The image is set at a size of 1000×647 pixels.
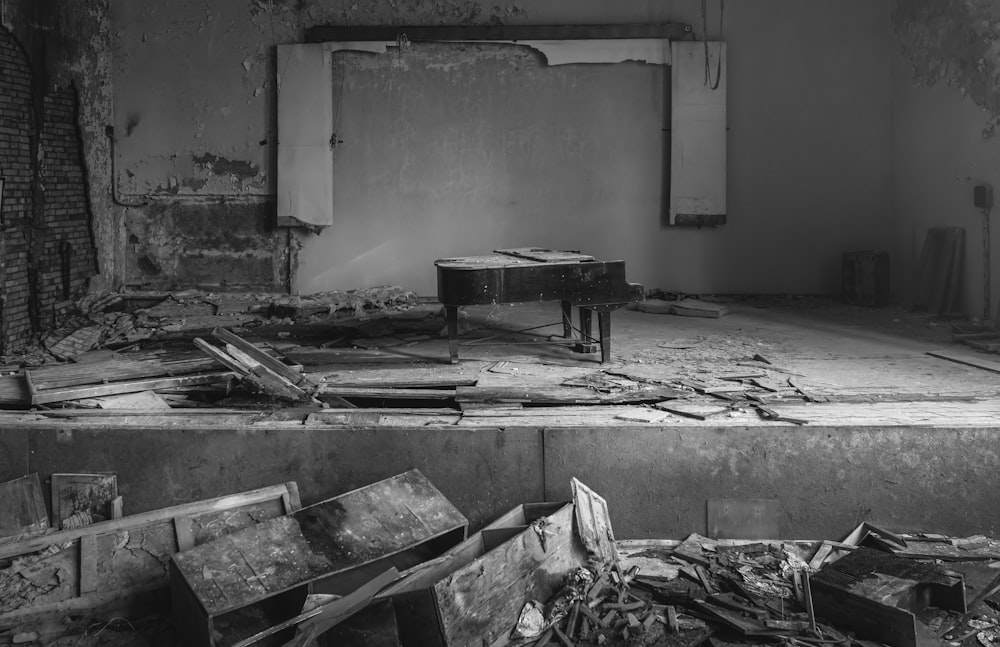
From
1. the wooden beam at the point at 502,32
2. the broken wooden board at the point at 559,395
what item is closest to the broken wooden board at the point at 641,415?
the broken wooden board at the point at 559,395

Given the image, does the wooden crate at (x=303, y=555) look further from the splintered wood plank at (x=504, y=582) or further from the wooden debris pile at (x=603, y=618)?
the wooden debris pile at (x=603, y=618)

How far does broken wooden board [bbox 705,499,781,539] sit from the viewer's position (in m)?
4.71

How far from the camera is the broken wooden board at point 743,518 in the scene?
4711 mm

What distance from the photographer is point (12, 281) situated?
25.2 feet

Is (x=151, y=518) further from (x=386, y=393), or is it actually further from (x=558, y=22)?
(x=558, y=22)

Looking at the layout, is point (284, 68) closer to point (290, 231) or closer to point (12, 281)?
point (290, 231)

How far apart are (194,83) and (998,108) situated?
7.86 metres

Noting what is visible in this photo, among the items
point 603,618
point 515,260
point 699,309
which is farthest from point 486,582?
point 699,309

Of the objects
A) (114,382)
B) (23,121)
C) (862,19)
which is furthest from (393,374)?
(862,19)

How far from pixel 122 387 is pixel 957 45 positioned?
7.43 m

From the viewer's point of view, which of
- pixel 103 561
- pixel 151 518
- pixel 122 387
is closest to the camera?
pixel 103 561

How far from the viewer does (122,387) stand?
538 cm

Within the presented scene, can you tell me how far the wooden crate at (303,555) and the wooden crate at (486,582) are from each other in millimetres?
339

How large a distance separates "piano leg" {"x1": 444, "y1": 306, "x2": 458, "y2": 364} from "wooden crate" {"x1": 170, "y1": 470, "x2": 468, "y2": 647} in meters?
1.73
